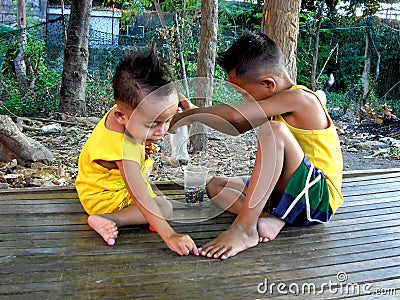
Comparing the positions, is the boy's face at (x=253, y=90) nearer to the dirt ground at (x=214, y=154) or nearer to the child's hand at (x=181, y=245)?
the dirt ground at (x=214, y=154)

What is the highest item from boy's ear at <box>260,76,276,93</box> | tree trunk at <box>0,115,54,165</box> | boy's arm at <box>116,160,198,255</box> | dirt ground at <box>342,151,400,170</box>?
boy's ear at <box>260,76,276,93</box>

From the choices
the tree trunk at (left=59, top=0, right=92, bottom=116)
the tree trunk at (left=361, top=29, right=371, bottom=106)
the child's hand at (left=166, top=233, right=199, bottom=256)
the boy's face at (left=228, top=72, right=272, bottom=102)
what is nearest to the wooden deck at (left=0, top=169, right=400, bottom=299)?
the child's hand at (left=166, top=233, right=199, bottom=256)

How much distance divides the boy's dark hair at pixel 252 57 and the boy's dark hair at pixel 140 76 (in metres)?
0.42

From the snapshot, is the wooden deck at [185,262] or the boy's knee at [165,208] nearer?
the wooden deck at [185,262]

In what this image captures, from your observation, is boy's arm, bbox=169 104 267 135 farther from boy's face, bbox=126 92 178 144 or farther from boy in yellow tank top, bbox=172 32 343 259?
boy's face, bbox=126 92 178 144

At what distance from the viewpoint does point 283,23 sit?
2.82m

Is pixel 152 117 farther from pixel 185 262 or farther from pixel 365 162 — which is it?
pixel 365 162

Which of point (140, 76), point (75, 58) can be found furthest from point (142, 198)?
point (75, 58)

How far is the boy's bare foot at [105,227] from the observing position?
6.10ft

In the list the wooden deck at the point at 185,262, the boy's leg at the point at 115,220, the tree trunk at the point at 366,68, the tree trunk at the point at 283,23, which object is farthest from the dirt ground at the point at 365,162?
the tree trunk at the point at 366,68

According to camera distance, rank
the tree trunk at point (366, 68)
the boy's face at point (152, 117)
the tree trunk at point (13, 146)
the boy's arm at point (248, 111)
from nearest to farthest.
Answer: the boy's face at point (152, 117) → the boy's arm at point (248, 111) → the tree trunk at point (13, 146) → the tree trunk at point (366, 68)

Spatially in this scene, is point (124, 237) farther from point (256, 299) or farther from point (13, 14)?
point (13, 14)

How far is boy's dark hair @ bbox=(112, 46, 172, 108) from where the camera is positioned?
1.78 m

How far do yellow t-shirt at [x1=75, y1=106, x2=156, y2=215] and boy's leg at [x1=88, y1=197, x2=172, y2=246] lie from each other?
95mm
